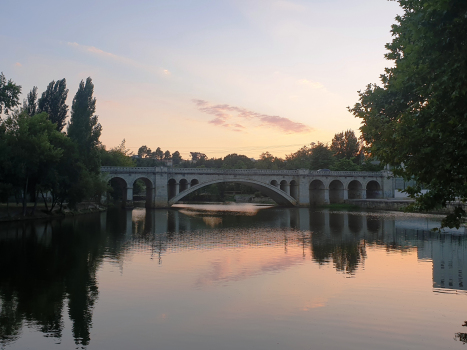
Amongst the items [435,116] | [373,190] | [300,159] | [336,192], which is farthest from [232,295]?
[300,159]

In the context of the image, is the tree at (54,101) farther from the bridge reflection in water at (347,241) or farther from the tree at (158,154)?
the tree at (158,154)

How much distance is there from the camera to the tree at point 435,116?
883 cm

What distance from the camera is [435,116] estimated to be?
10148mm

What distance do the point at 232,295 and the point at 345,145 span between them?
280 ft

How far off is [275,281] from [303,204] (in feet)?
183

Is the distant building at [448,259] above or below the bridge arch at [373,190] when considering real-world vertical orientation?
below

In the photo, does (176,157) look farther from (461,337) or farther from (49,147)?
(461,337)

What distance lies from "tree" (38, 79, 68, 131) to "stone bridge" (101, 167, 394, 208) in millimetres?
12469

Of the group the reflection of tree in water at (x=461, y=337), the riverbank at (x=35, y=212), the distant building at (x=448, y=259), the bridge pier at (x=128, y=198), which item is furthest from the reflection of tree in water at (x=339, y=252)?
the bridge pier at (x=128, y=198)

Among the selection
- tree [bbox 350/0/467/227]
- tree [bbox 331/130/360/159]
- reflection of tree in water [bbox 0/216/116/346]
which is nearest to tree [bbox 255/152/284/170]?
tree [bbox 331/130/360/159]

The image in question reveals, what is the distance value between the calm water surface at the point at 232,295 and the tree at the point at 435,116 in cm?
328

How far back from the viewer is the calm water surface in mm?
9234

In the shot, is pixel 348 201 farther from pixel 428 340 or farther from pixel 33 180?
pixel 428 340

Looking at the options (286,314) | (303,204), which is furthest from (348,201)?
(286,314)
